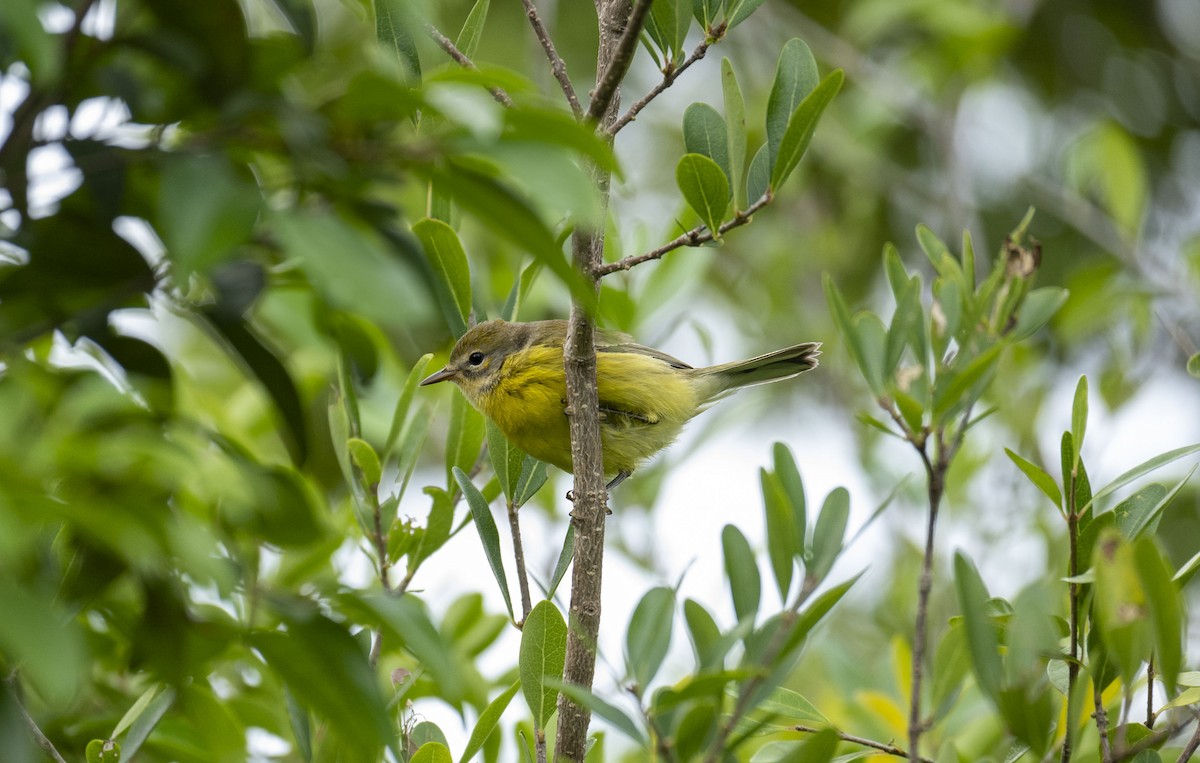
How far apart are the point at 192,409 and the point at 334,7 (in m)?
6.82

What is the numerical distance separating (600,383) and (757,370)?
113 centimetres

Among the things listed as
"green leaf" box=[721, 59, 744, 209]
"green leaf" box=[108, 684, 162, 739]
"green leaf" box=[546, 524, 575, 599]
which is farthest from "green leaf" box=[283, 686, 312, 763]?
"green leaf" box=[721, 59, 744, 209]

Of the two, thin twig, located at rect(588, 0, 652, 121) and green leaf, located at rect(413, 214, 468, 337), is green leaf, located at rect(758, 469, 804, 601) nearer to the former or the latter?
thin twig, located at rect(588, 0, 652, 121)

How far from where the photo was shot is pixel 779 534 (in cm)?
224

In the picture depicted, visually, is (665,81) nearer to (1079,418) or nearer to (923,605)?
(1079,418)

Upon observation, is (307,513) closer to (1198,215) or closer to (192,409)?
(192,409)

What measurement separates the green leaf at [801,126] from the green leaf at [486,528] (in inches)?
41.5

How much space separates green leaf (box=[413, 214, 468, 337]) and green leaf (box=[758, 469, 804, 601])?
42.8 inches

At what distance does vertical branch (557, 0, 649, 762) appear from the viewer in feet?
8.55

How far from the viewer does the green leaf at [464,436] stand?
341cm

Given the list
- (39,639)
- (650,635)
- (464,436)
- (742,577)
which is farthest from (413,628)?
(464,436)

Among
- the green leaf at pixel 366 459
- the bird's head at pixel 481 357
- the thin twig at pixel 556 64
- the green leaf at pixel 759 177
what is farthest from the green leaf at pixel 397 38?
the bird's head at pixel 481 357

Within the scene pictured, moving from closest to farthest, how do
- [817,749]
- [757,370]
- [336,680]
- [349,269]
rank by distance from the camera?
[349,269] < [336,680] < [817,749] < [757,370]

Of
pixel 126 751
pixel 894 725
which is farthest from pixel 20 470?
pixel 894 725
